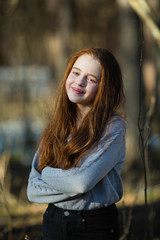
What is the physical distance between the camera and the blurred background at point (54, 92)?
9.21 ft

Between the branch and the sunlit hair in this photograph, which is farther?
the branch

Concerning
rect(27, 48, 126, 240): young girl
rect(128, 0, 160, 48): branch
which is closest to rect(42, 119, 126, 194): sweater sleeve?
rect(27, 48, 126, 240): young girl

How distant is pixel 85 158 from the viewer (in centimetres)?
170

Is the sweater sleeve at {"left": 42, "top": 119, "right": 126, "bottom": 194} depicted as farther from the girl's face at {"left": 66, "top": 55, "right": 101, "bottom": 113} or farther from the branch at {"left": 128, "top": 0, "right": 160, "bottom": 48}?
the branch at {"left": 128, "top": 0, "right": 160, "bottom": 48}

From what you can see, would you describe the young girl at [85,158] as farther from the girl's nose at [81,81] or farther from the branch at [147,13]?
the branch at [147,13]

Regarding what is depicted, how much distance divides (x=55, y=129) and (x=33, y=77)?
530 cm

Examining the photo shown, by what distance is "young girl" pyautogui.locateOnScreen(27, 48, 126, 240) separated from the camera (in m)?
1.66

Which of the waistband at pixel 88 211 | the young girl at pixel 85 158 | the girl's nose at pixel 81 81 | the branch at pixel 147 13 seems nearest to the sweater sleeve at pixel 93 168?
the young girl at pixel 85 158

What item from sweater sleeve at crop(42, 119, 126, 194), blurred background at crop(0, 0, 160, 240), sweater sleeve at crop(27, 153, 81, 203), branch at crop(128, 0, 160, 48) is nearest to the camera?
sweater sleeve at crop(42, 119, 126, 194)

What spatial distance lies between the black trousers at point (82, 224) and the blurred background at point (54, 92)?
0.40m

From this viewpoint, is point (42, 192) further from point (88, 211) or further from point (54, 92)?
point (54, 92)

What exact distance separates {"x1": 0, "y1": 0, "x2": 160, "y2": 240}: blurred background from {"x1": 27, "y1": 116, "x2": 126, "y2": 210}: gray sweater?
1.16 ft

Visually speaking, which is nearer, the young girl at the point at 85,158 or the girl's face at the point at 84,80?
the young girl at the point at 85,158

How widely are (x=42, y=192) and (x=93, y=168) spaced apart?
1.06ft
